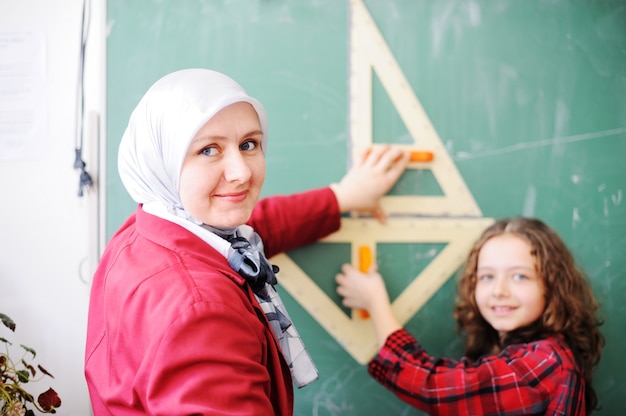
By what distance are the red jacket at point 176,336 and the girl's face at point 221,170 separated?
0.06m

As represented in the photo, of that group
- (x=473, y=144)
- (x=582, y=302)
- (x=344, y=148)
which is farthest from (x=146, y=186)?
(x=582, y=302)

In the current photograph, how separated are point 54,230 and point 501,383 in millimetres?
1103

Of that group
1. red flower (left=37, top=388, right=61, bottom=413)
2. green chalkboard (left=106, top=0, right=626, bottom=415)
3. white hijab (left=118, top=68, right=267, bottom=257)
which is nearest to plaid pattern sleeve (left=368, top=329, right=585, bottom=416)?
green chalkboard (left=106, top=0, right=626, bottom=415)

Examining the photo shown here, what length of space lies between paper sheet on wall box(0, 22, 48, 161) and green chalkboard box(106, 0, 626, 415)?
20 cm

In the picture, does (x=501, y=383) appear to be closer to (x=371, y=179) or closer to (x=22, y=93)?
(x=371, y=179)

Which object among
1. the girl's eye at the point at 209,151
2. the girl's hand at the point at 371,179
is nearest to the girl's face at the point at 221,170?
the girl's eye at the point at 209,151

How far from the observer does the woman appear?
31.2 inches

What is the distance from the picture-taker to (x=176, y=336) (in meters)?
0.79

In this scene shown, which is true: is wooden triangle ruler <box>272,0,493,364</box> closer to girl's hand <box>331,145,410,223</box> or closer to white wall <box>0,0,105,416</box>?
girl's hand <box>331,145,410,223</box>

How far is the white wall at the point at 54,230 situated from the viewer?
1.45 meters

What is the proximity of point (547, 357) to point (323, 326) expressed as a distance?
1.71 ft

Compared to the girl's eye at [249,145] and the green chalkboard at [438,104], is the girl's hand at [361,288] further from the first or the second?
the girl's eye at [249,145]

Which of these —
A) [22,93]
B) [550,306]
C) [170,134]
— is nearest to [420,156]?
[550,306]

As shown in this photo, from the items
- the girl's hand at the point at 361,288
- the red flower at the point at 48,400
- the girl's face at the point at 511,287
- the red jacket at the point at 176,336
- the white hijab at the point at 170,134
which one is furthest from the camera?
the girl's hand at the point at 361,288
